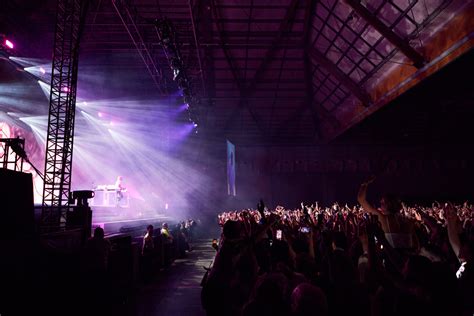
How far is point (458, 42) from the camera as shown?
788cm

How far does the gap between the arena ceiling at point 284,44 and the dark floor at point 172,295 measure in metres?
7.71

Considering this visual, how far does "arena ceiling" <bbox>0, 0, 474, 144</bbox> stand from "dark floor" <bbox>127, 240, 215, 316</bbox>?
771 cm

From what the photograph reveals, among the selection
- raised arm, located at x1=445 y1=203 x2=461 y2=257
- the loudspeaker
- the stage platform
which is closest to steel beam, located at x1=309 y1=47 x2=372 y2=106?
raised arm, located at x1=445 y1=203 x2=461 y2=257

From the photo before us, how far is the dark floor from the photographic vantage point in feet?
19.4

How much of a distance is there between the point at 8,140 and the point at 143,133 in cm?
1309

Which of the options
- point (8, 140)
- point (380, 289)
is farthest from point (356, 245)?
point (8, 140)

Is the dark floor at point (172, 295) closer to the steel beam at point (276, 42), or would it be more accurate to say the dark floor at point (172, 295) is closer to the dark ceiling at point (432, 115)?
the dark ceiling at point (432, 115)

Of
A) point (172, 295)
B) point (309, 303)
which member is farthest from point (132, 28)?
point (309, 303)

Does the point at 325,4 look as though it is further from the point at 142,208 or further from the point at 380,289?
the point at 142,208

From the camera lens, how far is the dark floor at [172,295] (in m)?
5.92

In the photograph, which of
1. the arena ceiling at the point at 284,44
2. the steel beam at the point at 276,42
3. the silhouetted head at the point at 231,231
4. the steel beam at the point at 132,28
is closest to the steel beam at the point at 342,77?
the arena ceiling at the point at 284,44

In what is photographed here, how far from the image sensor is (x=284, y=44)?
46.5 ft

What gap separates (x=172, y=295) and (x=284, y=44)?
442 inches

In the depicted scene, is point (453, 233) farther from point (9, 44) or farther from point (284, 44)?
point (9, 44)
